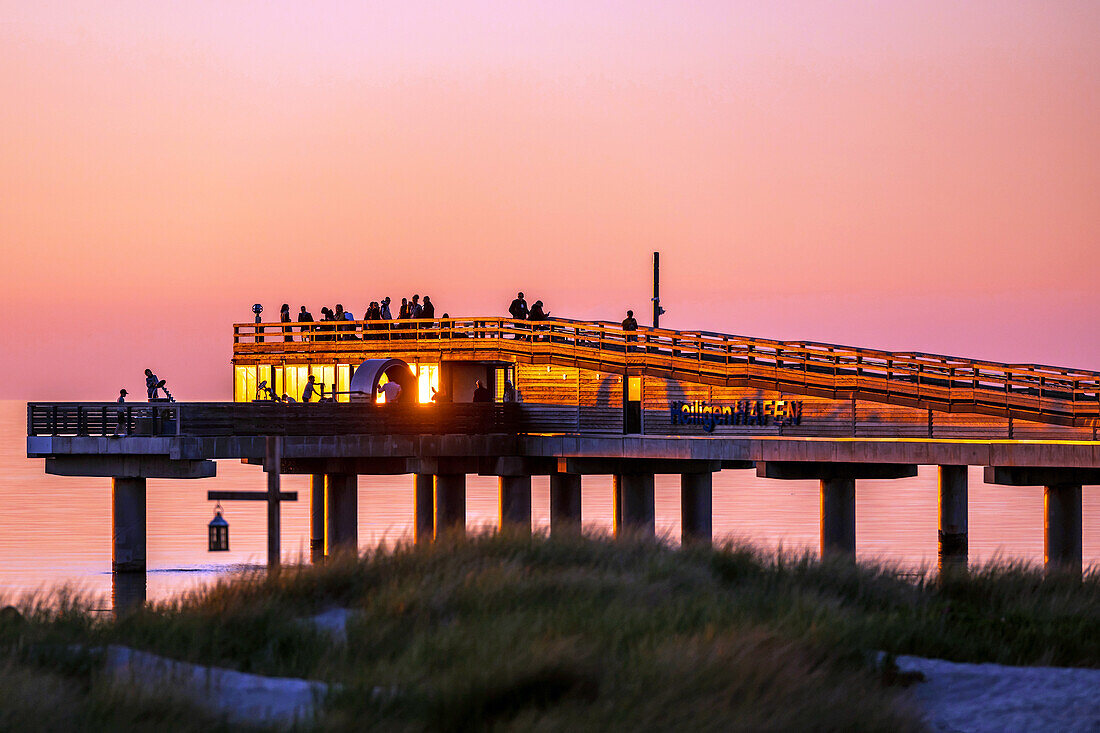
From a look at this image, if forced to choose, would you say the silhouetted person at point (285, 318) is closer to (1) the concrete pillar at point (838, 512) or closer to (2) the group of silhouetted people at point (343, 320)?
(2) the group of silhouetted people at point (343, 320)

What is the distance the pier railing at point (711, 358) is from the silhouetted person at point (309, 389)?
0.81m

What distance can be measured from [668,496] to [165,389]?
7706 centimetres

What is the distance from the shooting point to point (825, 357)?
138 feet

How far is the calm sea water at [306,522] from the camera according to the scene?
55.6 metres

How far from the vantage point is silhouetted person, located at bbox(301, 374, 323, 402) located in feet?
166

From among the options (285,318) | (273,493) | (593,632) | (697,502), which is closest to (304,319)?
(285,318)

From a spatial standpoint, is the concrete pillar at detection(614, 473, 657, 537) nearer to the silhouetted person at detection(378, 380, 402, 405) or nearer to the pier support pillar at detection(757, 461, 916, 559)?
the pier support pillar at detection(757, 461, 916, 559)

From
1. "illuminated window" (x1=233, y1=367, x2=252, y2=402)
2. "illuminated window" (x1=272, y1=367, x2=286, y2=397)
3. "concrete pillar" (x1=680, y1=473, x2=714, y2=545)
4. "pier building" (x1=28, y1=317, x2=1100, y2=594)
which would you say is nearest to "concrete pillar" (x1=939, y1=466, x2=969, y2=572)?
"pier building" (x1=28, y1=317, x2=1100, y2=594)

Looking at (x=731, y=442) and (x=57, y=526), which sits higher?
(x=731, y=442)

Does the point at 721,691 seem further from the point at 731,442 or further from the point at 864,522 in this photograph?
the point at 864,522

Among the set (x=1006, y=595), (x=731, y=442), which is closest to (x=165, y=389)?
(x=731, y=442)

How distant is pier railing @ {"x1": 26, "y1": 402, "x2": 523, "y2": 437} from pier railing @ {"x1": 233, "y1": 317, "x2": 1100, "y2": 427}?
Answer: 20.8 feet

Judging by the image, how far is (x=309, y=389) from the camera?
52.4 m

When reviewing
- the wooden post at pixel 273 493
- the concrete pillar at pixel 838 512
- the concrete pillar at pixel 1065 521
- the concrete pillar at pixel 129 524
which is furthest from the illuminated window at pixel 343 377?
the wooden post at pixel 273 493
